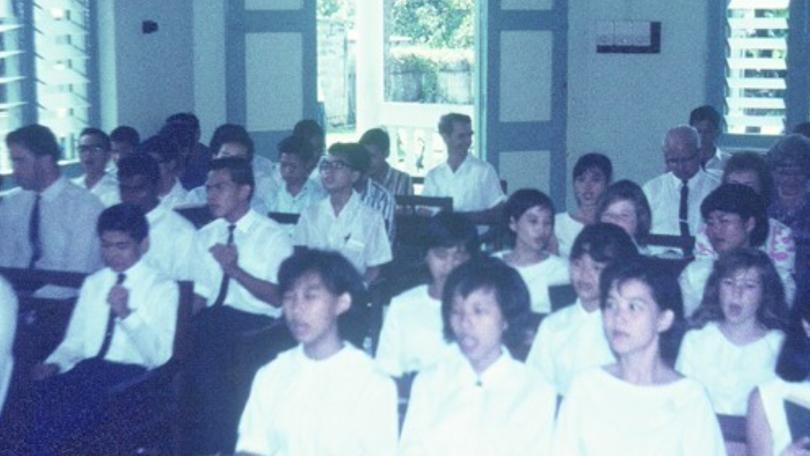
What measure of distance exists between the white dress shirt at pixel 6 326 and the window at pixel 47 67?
11.0 feet

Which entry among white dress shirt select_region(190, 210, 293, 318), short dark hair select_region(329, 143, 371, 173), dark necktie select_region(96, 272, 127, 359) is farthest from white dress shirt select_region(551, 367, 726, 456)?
short dark hair select_region(329, 143, 371, 173)

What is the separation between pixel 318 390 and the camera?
3.94m

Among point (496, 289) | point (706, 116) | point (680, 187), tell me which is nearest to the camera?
point (496, 289)

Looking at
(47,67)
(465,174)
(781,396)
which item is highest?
(47,67)

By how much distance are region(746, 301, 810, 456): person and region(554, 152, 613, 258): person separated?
2.57 meters

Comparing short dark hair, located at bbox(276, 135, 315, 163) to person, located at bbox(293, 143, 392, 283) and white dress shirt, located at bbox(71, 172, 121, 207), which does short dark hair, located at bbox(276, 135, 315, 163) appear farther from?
white dress shirt, located at bbox(71, 172, 121, 207)

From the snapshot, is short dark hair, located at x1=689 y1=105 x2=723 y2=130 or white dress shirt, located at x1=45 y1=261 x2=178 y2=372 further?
short dark hair, located at x1=689 y1=105 x2=723 y2=130

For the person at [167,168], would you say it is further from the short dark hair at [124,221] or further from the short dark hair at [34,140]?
the short dark hair at [124,221]

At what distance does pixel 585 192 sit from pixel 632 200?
72 centimetres

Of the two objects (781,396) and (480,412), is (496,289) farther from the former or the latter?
(781,396)

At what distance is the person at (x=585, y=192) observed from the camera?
637 centimetres

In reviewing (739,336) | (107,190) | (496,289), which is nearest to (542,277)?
(739,336)

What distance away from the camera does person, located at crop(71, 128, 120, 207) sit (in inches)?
283

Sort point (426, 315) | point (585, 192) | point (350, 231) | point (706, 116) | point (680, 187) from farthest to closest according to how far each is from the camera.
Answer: point (706, 116), point (680, 187), point (350, 231), point (585, 192), point (426, 315)
